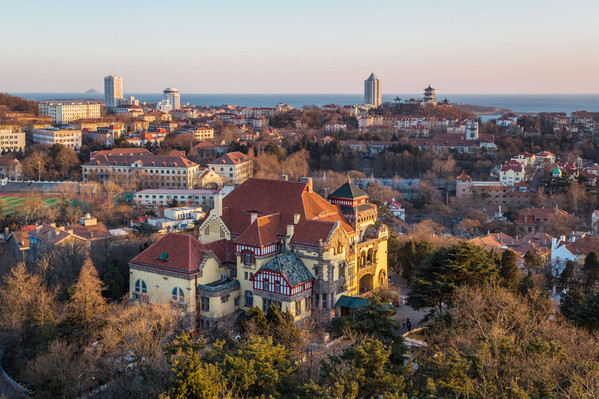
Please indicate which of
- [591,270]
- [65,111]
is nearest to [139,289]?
[591,270]

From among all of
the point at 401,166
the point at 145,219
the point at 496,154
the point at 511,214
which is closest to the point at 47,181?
the point at 145,219

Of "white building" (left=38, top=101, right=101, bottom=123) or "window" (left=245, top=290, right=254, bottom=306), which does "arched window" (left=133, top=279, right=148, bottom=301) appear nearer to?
"window" (left=245, top=290, right=254, bottom=306)

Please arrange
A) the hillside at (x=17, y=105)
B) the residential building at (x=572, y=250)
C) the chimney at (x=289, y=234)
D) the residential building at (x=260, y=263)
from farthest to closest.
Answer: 1. the hillside at (x=17, y=105)
2. the residential building at (x=572, y=250)
3. the chimney at (x=289, y=234)
4. the residential building at (x=260, y=263)

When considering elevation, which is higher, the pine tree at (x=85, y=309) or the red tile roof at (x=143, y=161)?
the red tile roof at (x=143, y=161)

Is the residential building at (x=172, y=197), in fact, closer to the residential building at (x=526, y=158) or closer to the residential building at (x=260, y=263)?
the residential building at (x=260, y=263)

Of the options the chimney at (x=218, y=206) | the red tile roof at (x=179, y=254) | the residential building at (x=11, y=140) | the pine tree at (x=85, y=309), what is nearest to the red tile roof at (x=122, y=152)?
the residential building at (x=11, y=140)

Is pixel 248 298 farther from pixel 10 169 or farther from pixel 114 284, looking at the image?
pixel 10 169

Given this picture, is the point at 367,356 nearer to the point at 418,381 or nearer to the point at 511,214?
the point at 418,381
